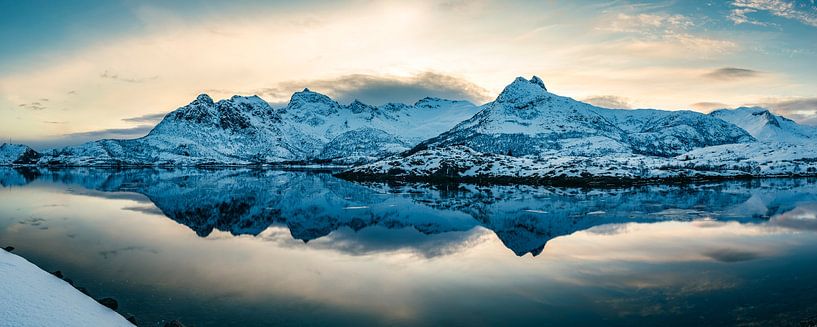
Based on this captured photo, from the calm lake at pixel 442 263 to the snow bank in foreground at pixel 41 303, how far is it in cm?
196

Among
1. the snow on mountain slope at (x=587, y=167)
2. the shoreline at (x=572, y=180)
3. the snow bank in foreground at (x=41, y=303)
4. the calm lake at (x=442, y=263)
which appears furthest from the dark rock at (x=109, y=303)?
the snow on mountain slope at (x=587, y=167)

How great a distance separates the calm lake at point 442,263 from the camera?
20.6m

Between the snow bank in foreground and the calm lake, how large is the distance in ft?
6.44

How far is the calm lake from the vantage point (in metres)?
20.6

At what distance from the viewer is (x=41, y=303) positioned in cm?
1673

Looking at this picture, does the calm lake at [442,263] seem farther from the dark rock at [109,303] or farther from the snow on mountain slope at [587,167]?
the snow on mountain slope at [587,167]

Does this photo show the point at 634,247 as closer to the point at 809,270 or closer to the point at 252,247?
the point at 809,270

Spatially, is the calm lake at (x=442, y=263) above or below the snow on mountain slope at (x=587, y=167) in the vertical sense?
below

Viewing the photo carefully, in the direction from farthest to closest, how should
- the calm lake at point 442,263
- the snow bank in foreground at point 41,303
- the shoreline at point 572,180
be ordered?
the shoreline at point 572,180 → the calm lake at point 442,263 → the snow bank in foreground at point 41,303

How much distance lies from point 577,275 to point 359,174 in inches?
5098

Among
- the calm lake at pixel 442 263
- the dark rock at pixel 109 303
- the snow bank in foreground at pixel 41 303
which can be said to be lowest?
the calm lake at pixel 442 263

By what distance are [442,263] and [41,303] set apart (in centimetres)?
2031

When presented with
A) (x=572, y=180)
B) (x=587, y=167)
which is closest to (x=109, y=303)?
(x=572, y=180)

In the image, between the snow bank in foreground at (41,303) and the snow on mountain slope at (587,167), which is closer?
the snow bank in foreground at (41,303)
